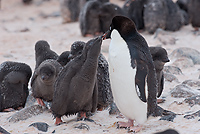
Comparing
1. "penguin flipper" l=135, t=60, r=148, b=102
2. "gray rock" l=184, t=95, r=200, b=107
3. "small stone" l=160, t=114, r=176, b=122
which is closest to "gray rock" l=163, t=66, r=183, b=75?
"gray rock" l=184, t=95, r=200, b=107

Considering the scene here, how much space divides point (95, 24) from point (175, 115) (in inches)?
241

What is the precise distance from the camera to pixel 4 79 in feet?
14.3

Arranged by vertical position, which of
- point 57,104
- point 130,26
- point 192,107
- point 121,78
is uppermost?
point 130,26

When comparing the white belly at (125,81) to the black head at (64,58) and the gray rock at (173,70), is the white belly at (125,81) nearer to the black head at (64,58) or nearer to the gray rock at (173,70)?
the black head at (64,58)

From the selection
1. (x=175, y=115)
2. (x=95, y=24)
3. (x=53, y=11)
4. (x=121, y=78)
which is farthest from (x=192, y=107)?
(x=53, y=11)

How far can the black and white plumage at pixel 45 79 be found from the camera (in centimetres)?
387

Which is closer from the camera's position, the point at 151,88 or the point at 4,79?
the point at 151,88

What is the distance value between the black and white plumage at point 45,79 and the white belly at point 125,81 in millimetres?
941

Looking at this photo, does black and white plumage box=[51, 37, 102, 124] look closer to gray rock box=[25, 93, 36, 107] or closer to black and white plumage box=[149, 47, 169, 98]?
black and white plumage box=[149, 47, 169, 98]

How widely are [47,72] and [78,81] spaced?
2.34ft

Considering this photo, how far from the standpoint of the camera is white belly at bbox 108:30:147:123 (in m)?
3.07

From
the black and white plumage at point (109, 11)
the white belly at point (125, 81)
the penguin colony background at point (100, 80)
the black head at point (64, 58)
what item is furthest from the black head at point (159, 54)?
the black and white plumage at point (109, 11)

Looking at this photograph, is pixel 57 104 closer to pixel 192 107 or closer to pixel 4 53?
pixel 192 107

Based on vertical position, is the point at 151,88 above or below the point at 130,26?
below
